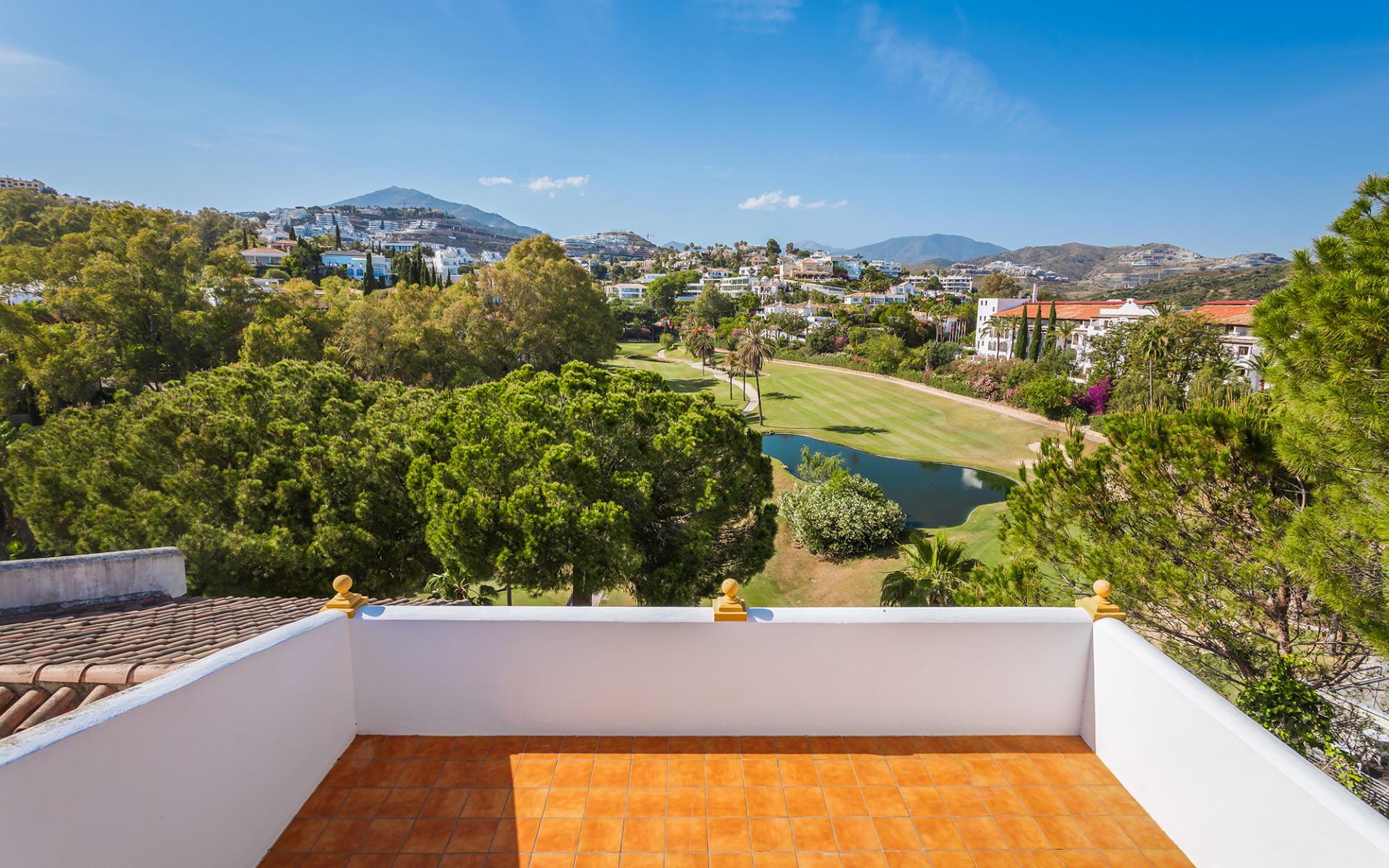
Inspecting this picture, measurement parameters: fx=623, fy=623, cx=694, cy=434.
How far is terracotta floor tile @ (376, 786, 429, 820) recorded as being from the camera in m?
3.29

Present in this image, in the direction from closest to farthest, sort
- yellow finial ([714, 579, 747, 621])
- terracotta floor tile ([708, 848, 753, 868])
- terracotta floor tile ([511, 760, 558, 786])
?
terracotta floor tile ([708, 848, 753, 868])
terracotta floor tile ([511, 760, 558, 786])
yellow finial ([714, 579, 747, 621])

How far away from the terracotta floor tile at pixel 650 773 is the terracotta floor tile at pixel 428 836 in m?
0.98

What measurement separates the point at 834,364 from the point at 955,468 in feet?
88.9

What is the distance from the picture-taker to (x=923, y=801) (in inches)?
135

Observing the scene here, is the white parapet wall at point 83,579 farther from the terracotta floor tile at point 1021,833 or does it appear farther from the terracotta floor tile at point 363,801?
the terracotta floor tile at point 1021,833

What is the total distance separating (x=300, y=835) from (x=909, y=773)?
3.31 metres

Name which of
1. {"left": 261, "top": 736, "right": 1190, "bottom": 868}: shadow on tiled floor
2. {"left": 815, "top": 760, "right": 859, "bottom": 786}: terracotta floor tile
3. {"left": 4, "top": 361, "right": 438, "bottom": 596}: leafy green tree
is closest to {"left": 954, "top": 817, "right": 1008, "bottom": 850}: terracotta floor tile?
{"left": 261, "top": 736, "right": 1190, "bottom": 868}: shadow on tiled floor

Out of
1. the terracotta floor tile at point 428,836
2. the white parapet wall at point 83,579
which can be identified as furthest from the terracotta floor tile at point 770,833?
the white parapet wall at point 83,579

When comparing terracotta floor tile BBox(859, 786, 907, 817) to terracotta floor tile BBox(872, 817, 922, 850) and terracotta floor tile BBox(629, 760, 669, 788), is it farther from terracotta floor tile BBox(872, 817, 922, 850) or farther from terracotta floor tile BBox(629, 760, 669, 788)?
terracotta floor tile BBox(629, 760, 669, 788)

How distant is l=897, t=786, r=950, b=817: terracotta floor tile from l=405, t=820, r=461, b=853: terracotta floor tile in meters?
2.43

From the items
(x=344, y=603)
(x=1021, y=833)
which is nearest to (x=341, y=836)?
(x=344, y=603)

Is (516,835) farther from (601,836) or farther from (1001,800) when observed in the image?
(1001,800)

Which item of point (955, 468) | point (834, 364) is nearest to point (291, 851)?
point (955, 468)

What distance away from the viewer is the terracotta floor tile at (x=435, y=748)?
146 inches
